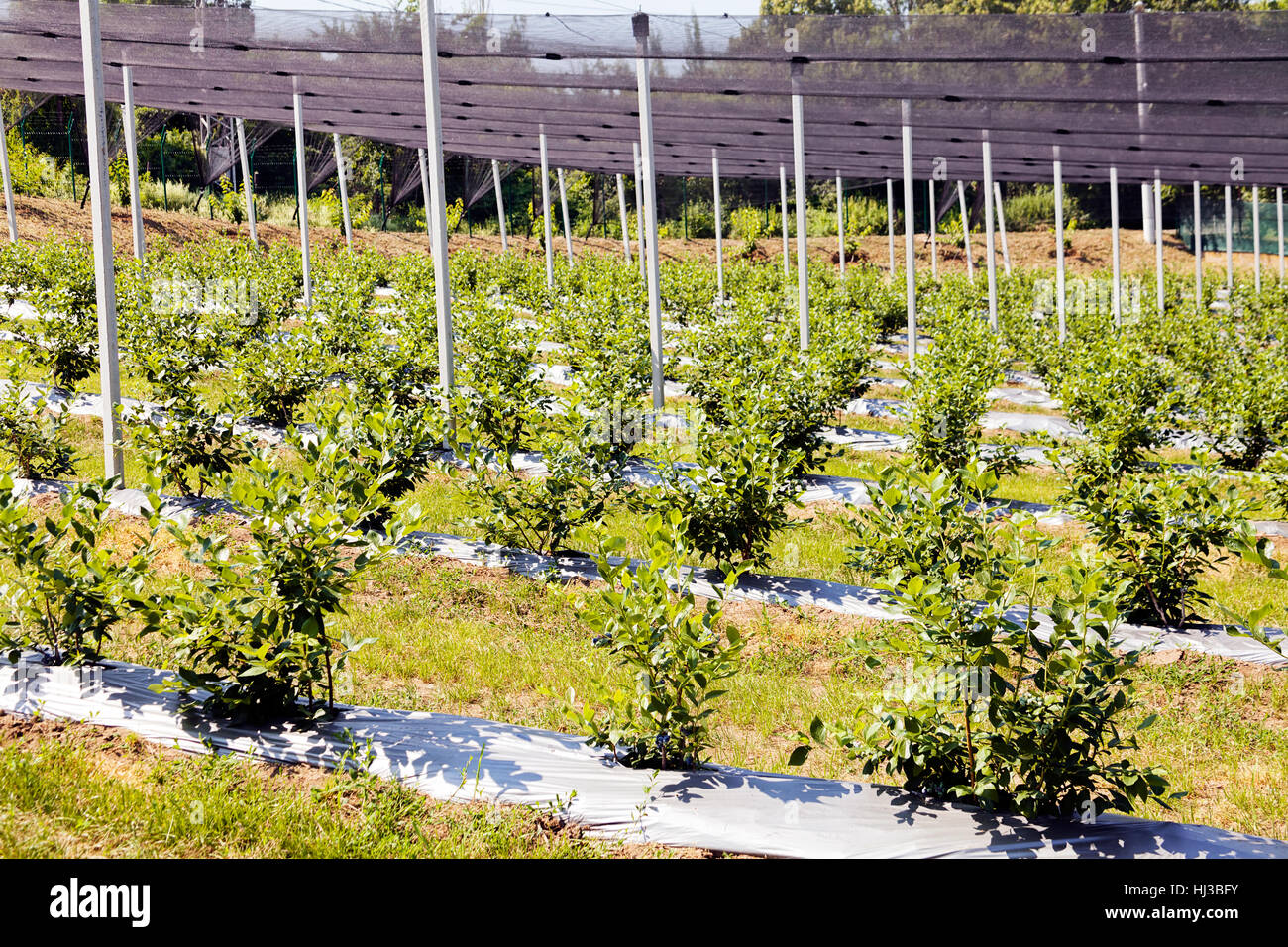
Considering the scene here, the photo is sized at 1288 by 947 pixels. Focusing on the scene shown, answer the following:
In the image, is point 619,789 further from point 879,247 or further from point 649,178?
point 879,247

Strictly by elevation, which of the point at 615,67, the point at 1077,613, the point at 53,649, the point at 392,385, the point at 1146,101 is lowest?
the point at 53,649

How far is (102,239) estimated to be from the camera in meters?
6.02

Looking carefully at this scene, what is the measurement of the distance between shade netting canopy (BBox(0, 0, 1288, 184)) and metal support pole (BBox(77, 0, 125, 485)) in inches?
152

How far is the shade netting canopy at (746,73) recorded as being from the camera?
8.89m

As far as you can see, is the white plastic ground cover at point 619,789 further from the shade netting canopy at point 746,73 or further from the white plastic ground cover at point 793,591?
the shade netting canopy at point 746,73

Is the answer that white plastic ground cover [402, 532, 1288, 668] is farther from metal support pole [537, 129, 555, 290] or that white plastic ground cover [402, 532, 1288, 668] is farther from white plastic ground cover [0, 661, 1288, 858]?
metal support pole [537, 129, 555, 290]

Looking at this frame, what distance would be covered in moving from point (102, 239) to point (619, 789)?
200 inches

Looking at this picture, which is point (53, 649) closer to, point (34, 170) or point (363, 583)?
point (363, 583)

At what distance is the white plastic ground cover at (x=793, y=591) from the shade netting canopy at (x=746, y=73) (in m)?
5.28

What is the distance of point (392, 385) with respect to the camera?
25.7ft

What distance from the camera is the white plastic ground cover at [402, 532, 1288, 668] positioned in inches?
212

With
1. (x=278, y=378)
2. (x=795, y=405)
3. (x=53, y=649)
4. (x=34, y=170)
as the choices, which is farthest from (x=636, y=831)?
(x=34, y=170)

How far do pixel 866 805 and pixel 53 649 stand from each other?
3.28 meters

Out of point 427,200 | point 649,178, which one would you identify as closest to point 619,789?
point 649,178
